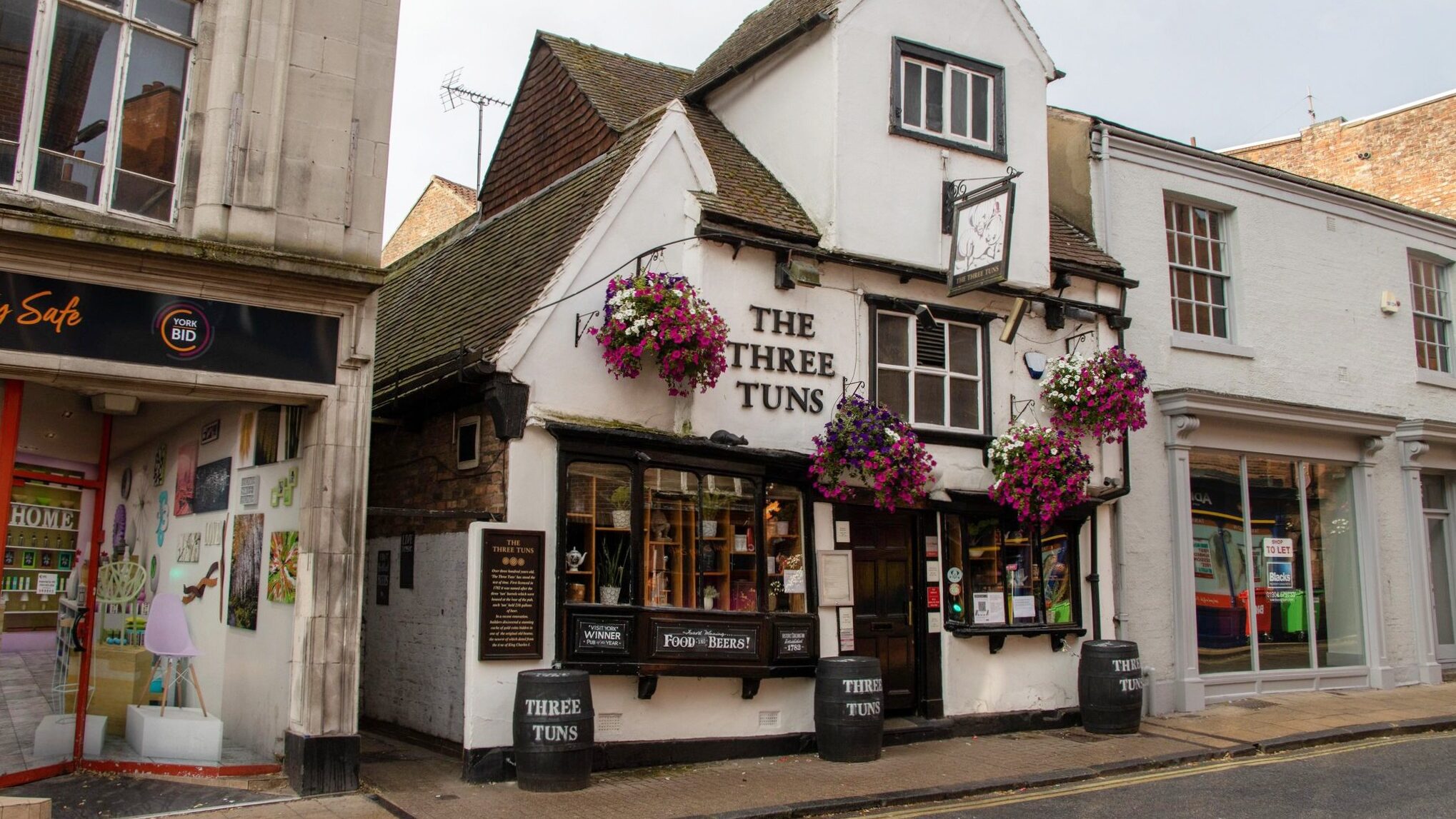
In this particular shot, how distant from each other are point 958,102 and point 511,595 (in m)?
7.60

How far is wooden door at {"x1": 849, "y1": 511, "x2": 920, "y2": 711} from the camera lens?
12.0 m

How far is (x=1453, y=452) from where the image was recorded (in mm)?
17625

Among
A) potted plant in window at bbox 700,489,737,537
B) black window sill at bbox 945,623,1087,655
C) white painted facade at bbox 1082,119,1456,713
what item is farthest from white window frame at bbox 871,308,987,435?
white painted facade at bbox 1082,119,1456,713

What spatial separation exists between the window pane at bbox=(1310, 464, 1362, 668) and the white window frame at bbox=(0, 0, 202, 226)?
1471 centimetres

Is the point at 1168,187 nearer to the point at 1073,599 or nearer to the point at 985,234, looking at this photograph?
the point at 985,234

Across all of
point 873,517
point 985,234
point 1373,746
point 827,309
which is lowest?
point 1373,746

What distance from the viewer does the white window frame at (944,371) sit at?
40.6 ft

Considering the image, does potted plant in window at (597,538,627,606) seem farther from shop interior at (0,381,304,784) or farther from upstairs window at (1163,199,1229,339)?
upstairs window at (1163,199,1229,339)

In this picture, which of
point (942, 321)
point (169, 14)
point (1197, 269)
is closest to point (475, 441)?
A: point (169, 14)

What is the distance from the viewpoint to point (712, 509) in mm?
10938

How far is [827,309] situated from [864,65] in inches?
108

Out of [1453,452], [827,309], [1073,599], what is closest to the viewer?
[827,309]

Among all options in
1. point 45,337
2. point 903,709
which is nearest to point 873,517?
point 903,709

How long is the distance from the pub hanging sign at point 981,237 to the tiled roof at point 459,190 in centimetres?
1313
